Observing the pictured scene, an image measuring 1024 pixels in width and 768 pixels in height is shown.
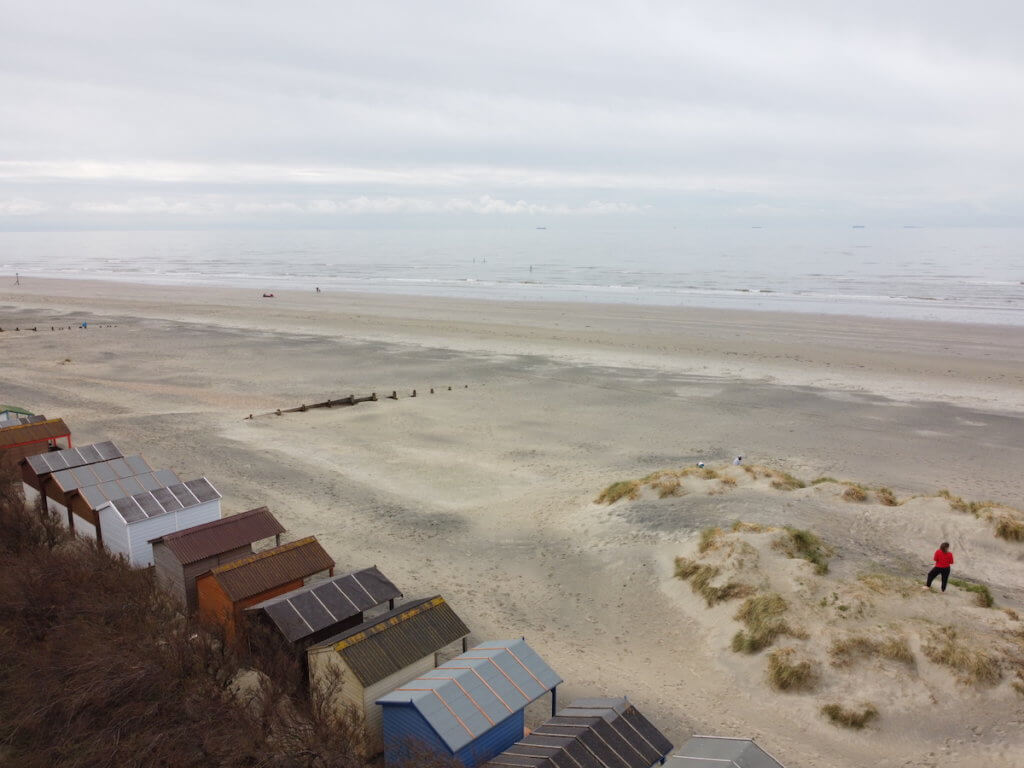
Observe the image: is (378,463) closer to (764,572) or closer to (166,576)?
(166,576)

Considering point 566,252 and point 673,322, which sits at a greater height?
point 566,252

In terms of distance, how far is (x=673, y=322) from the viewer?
58.4 metres

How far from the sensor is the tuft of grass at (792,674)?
12.8 m

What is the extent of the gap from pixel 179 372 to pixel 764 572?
115 ft

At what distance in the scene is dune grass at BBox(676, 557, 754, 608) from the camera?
15.4 metres

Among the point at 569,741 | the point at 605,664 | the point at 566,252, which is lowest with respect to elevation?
the point at 605,664

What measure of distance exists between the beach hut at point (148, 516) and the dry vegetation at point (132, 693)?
3.06 m

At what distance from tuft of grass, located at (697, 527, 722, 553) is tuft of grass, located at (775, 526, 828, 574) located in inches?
54.2

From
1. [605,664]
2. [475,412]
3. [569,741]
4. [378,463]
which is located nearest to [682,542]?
[605,664]

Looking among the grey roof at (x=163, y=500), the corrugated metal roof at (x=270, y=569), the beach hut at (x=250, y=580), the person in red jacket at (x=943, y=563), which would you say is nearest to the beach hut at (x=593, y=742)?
the beach hut at (x=250, y=580)

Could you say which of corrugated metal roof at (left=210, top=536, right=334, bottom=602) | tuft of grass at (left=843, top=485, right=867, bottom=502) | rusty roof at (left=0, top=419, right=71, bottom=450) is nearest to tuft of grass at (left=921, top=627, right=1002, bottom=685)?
tuft of grass at (left=843, top=485, right=867, bottom=502)

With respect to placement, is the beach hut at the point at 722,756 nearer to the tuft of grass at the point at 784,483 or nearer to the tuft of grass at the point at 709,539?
the tuft of grass at the point at 709,539

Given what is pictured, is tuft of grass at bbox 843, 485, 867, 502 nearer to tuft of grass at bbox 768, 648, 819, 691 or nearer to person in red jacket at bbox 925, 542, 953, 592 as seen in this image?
person in red jacket at bbox 925, 542, 953, 592

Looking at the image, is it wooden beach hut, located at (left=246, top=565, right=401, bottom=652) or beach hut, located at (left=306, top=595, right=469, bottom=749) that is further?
wooden beach hut, located at (left=246, top=565, right=401, bottom=652)
